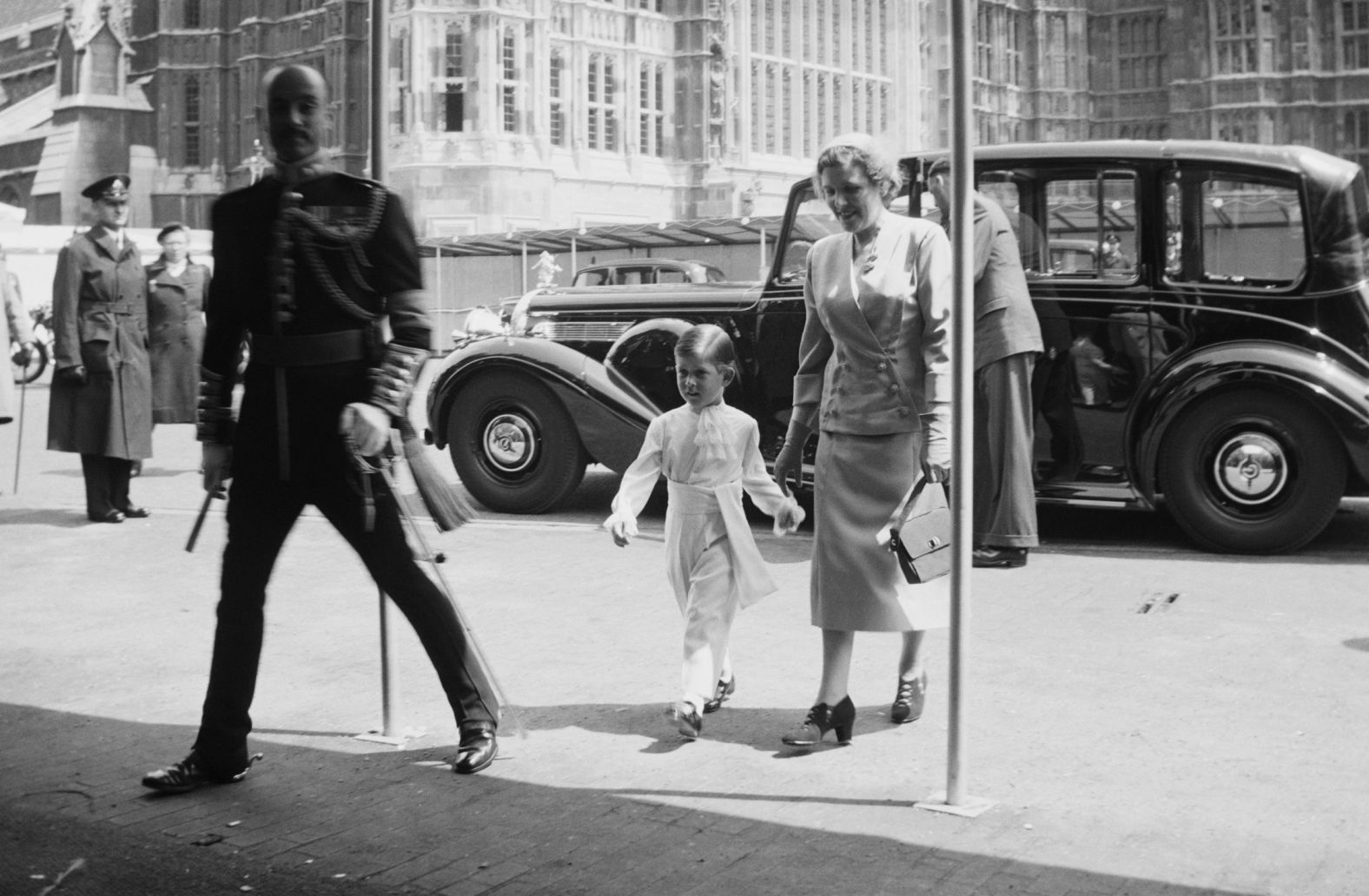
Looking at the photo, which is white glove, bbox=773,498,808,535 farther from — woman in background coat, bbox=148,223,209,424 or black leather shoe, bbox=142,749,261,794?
woman in background coat, bbox=148,223,209,424

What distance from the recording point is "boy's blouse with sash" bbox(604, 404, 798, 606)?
5.09 metres

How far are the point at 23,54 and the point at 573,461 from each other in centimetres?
6045

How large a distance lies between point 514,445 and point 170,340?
9.47 ft

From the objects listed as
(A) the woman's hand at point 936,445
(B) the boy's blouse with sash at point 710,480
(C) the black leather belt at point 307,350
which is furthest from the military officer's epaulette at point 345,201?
(A) the woman's hand at point 936,445

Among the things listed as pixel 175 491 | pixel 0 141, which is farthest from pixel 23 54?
pixel 175 491

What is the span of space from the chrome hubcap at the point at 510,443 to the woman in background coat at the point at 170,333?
2.53 m

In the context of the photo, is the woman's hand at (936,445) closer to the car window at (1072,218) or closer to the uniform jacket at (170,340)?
the car window at (1072,218)

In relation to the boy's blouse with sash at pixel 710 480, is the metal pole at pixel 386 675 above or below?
below

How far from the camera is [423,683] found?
564 centimetres

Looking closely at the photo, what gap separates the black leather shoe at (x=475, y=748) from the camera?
4.48m

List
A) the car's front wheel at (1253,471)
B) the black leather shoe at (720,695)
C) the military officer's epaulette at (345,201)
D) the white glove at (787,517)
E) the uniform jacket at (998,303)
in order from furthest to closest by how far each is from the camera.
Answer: the car's front wheel at (1253,471) < the uniform jacket at (998,303) < the black leather shoe at (720,695) < the white glove at (787,517) < the military officer's epaulette at (345,201)

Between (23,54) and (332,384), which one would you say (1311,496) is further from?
(23,54)

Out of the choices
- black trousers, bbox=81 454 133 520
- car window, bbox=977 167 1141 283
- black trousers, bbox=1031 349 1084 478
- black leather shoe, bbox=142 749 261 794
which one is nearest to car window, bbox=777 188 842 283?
car window, bbox=977 167 1141 283

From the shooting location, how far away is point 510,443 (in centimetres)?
1012
